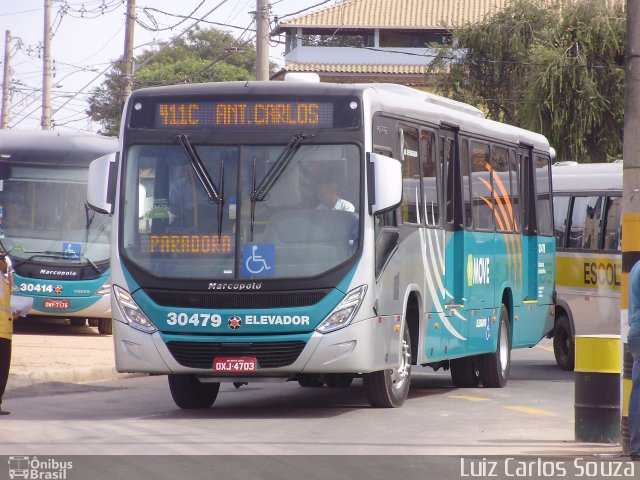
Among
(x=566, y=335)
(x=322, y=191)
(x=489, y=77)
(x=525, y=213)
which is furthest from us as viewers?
(x=489, y=77)

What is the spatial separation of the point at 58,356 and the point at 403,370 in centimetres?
788

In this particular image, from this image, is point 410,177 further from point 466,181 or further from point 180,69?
point 180,69

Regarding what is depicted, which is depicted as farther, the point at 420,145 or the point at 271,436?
the point at 420,145

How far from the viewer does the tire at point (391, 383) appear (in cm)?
1411

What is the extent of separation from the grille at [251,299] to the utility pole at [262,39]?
38.0ft

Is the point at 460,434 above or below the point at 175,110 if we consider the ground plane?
below

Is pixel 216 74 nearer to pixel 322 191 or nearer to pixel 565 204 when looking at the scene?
pixel 565 204

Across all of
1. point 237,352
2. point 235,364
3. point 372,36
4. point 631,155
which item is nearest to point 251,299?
point 237,352

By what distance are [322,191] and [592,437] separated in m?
3.57

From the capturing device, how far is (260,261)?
1315cm

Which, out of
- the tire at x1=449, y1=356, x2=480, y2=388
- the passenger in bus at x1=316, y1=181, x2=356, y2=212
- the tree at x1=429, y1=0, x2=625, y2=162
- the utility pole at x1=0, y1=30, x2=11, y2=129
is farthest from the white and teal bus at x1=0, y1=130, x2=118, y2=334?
the utility pole at x1=0, y1=30, x2=11, y2=129

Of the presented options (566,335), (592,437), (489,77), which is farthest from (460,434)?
(489,77)

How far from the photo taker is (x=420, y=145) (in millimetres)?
15172

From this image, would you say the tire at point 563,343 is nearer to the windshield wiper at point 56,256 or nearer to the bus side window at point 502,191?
the bus side window at point 502,191
